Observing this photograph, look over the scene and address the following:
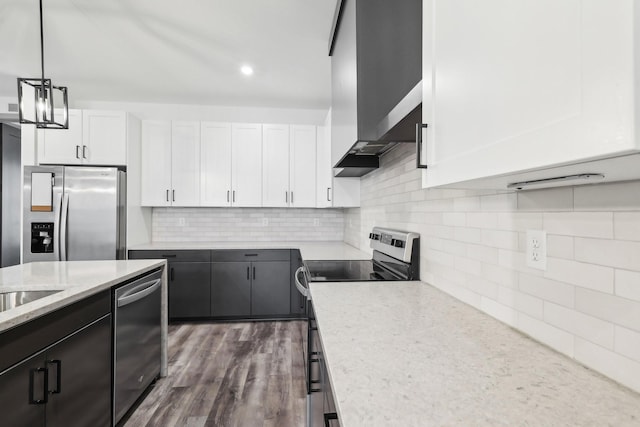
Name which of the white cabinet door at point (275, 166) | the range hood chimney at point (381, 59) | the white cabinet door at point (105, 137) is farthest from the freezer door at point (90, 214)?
the range hood chimney at point (381, 59)

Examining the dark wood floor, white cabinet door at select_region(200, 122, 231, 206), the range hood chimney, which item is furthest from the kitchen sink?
white cabinet door at select_region(200, 122, 231, 206)

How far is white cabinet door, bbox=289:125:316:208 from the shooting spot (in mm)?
3895

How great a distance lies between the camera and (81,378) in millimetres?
1451

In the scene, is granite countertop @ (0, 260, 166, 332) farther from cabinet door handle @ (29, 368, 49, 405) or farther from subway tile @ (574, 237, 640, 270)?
subway tile @ (574, 237, 640, 270)

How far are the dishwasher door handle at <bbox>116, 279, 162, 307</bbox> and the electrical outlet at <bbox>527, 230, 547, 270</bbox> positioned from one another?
1.90 meters

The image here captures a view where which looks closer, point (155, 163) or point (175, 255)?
point (175, 255)

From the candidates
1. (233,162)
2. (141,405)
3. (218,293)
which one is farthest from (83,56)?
(141,405)

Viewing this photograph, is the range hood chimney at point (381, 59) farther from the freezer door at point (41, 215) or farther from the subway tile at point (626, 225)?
the freezer door at point (41, 215)

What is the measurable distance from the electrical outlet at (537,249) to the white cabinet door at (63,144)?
399 cm

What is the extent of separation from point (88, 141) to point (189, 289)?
74.2 inches

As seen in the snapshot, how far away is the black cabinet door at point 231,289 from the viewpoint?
3.55m

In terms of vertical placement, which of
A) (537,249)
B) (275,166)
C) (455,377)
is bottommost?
(455,377)

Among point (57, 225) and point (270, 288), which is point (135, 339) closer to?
point (270, 288)

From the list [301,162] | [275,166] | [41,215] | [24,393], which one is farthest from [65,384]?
[301,162]
